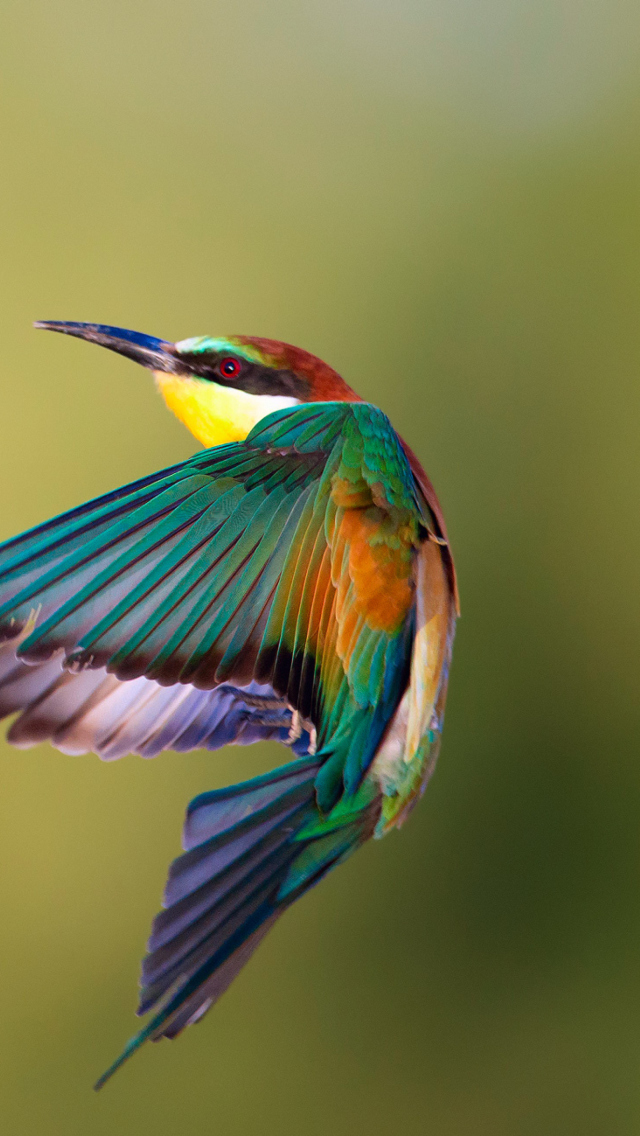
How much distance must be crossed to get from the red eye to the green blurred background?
297mm

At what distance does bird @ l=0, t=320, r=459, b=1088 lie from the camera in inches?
15.4

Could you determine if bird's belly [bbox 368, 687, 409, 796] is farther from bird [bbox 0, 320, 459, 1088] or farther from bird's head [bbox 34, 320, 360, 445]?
bird's head [bbox 34, 320, 360, 445]

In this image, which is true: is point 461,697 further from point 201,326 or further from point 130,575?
point 130,575

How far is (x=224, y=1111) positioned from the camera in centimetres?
85

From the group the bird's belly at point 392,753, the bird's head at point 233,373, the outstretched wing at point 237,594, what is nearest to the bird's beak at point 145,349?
the bird's head at point 233,373

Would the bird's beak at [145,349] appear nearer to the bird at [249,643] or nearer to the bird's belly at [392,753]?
the bird at [249,643]

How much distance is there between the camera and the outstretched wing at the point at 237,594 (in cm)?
39

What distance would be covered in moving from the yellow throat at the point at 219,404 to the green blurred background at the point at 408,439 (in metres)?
0.28

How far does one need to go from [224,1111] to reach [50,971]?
22 cm

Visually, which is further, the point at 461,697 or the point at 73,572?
the point at 461,697

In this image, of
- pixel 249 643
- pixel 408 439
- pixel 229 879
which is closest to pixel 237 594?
pixel 249 643

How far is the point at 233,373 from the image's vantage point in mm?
577

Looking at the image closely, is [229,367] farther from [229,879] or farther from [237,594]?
[229,879]

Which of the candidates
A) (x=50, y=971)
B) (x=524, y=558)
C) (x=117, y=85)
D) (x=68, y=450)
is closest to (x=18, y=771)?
(x=50, y=971)
